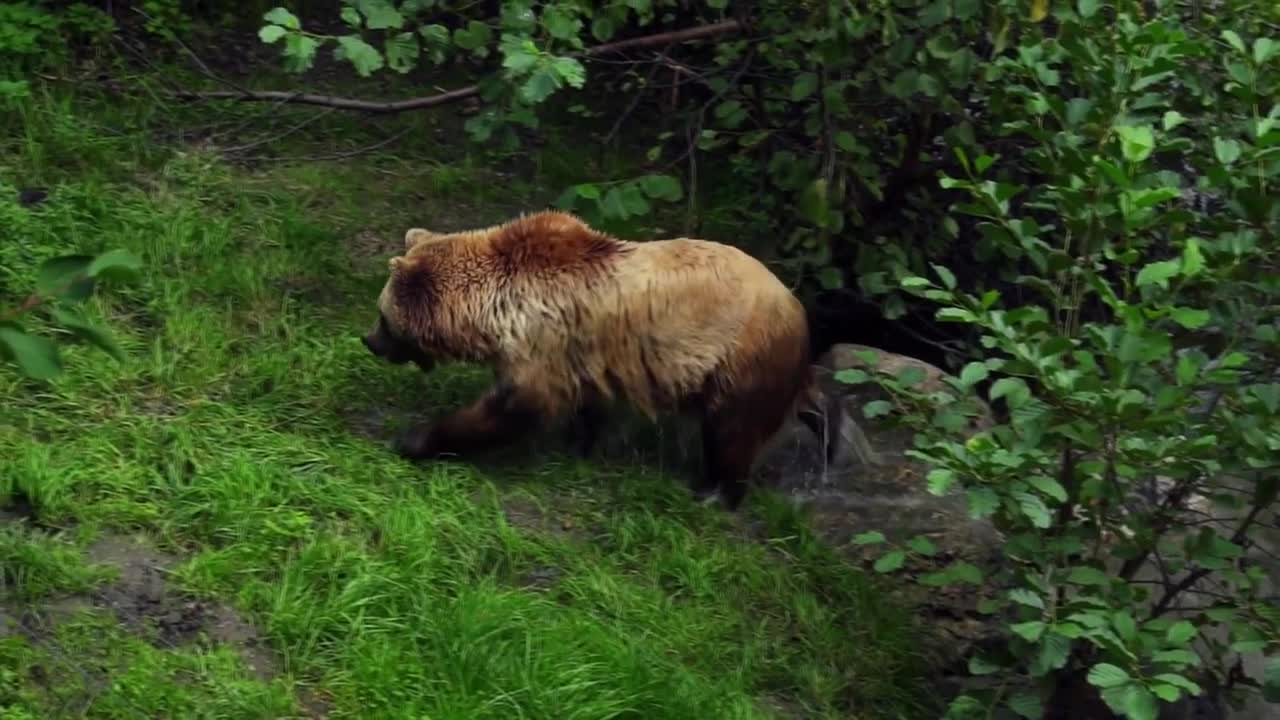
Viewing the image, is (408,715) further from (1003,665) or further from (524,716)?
(1003,665)

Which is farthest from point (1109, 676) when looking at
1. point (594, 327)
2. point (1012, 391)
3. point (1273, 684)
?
point (594, 327)

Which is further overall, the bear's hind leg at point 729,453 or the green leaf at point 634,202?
the green leaf at point 634,202

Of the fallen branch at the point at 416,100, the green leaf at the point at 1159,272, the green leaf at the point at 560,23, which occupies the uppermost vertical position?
the green leaf at the point at 1159,272

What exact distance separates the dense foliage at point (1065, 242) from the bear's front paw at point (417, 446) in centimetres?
118

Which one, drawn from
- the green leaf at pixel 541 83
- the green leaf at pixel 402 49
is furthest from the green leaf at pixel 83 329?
the green leaf at pixel 402 49

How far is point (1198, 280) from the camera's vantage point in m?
4.50

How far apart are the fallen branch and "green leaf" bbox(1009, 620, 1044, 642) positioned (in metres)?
3.37

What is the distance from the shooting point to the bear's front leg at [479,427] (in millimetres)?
5617

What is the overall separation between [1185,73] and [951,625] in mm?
2240

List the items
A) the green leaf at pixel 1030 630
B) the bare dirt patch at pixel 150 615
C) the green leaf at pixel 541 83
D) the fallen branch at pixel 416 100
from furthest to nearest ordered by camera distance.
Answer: the fallen branch at pixel 416 100 → the green leaf at pixel 541 83 → the bare dirt patch at pixel 150 615 → the green leaf at pixel 1030 630

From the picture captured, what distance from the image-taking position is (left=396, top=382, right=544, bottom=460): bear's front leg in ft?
18.4

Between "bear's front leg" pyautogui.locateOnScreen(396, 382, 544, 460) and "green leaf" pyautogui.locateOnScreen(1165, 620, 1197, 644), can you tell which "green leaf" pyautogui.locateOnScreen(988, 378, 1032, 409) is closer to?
"green leaf" pyautogui.locateOnScreen(1165, 620, 1197, 644)

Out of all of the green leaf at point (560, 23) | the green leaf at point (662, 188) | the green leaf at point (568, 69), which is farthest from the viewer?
the green leaf at point (662, 188)

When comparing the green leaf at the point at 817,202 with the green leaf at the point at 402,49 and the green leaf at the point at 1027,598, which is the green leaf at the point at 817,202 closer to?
the green leaf at the point at 402,49
